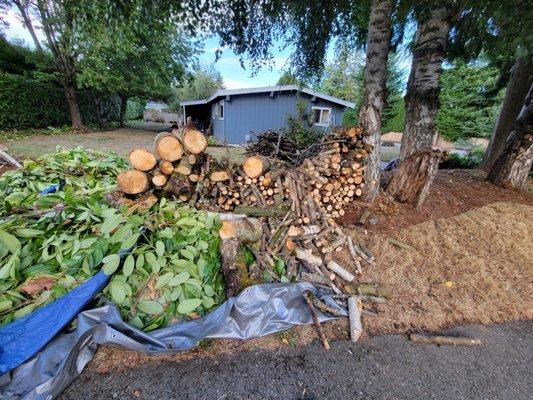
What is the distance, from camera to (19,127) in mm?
10961

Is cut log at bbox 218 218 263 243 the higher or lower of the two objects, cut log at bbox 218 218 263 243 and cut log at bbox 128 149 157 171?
the lower

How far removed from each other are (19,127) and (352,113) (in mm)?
19682

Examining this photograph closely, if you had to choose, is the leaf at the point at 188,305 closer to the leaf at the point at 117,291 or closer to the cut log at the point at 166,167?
the leaf at the point at 117,291

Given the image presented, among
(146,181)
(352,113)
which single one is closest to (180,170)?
(146,181)

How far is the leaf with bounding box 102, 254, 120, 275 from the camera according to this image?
6.35 ft

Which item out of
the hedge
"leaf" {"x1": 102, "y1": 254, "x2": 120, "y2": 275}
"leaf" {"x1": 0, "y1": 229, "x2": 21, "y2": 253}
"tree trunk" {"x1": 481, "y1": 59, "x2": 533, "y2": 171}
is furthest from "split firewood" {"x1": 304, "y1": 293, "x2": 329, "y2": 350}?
the hedge

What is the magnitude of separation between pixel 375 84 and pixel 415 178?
4.48 ft

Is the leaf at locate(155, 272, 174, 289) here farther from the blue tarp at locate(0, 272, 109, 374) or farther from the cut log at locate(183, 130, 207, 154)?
the cut log at locate(183, 130, 207, 154)

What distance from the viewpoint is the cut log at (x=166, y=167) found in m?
Result: 2.72

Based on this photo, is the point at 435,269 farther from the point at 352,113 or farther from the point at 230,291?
the point at 352,113

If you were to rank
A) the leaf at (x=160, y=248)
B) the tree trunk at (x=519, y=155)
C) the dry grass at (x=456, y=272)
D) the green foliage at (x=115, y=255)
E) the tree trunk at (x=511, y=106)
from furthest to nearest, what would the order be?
the tree trunk at (x=511, y=106)
the tree trunk at (x=519, y=155)
the dry grass at (x=456, y=272)
the leaf at (x=160, y=248)
the green foliage at (x=115, y=255)

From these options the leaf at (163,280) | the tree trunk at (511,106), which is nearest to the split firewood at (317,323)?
the leaf at (163,280)

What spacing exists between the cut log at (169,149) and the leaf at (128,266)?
1114 millimetres

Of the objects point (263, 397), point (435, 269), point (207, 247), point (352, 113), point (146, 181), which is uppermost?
point (352, 113)
